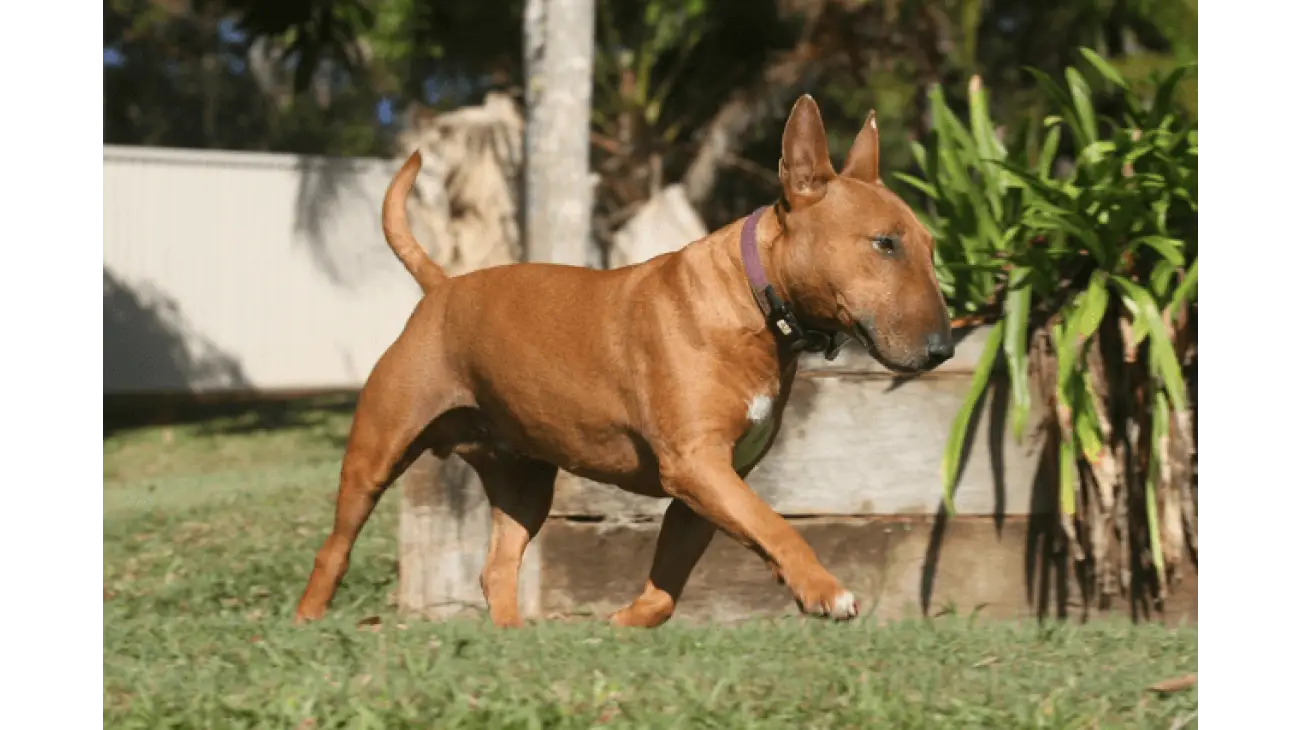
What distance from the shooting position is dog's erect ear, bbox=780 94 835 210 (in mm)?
4461

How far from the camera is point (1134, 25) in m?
16.1

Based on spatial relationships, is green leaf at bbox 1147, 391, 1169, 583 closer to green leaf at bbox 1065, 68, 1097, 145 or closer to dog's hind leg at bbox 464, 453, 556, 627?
green leaf at bbox 1065, 68, 1097, 145

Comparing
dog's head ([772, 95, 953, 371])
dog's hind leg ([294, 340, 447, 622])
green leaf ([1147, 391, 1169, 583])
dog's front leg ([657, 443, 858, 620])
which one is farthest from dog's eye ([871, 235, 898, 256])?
green leaf ([1147, 391, 1169, 583])

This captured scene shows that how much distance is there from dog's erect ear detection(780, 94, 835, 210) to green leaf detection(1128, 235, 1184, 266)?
2.36 m

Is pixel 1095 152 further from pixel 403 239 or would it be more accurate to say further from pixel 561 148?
pixel 561 148

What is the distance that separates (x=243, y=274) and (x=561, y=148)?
9.93 metres

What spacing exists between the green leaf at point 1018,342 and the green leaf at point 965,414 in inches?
2.0

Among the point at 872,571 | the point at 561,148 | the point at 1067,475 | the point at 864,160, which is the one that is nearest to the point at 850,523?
the point at 872,571

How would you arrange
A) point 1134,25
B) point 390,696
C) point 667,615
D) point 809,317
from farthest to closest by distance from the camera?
point 1134,25, point 667,615, point 809,317, point 390,696

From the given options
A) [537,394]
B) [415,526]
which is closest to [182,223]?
[415,526]

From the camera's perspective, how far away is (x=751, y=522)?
14.5 ft

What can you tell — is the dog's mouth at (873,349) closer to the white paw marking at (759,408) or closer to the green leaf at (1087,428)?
the white paw marking at (759,408)
